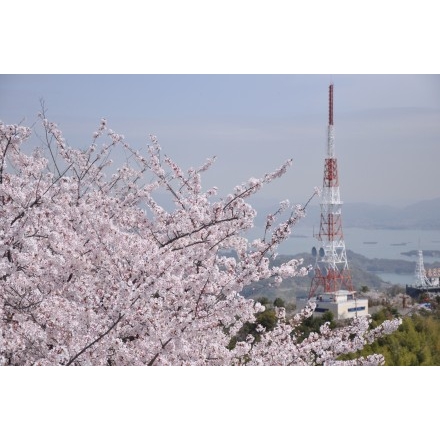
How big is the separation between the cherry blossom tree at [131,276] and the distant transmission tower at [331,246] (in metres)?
0.49

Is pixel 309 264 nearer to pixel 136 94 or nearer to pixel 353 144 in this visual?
pixel 353 144

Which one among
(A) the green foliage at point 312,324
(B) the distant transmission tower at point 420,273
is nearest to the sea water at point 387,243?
(B) the distant transmission tower at point 420,273

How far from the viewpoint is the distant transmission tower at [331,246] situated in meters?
4.45

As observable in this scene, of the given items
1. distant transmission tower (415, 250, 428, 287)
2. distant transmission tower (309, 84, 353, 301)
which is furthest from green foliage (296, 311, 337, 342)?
distant transmission tower (415, 250, 428, 287)

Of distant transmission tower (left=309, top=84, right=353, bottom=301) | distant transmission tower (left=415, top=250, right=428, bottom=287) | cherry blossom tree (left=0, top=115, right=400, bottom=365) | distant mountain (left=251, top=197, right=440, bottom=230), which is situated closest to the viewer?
cherry blossom tree (left=0, top=115, right=400, bottom=365)

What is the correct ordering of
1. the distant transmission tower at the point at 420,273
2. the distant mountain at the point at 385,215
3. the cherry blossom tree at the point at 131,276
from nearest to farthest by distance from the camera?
1. the cherry blossom tree at the point at 131,276
2. the distant mountain at the point at 385,215
3. the distant transmission tower at the point at 420,273

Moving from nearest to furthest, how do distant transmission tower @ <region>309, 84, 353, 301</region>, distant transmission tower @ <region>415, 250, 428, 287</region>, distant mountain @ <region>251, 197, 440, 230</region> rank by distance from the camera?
distant mountain @ <region>251, 197, 440, 230</region> → distant transmission tower @ <region>415, 250, 428, 287</region> → distant transmission tower @ <region>309, 84, 353, 301</region>

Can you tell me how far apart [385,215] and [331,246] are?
402 mm

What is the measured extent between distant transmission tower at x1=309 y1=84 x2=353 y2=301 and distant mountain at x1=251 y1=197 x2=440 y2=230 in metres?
0.07

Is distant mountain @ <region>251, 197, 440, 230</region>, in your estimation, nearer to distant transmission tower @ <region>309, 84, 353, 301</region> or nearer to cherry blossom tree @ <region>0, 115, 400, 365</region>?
distant transmission tower @ <region>309, 84, 353, 301</region>

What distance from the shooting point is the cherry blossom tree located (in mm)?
3434

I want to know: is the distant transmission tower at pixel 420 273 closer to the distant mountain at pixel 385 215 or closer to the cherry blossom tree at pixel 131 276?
the distant mountain at pixel 385 215

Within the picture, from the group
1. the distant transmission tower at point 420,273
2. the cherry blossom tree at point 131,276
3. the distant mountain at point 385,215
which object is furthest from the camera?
the distant transmission tower at point 420,273
